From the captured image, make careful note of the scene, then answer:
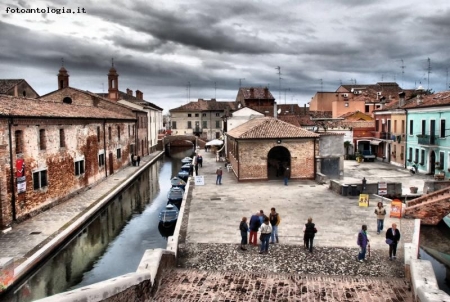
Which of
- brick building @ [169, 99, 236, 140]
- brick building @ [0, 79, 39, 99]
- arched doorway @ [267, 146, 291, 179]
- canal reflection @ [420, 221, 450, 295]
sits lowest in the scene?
canal reflection @ [420, 221, 450, 295]

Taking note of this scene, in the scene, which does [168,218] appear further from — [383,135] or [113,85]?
[113,85]

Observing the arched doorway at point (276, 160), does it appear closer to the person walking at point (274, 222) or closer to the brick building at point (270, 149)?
the brick building at point (270, 149)

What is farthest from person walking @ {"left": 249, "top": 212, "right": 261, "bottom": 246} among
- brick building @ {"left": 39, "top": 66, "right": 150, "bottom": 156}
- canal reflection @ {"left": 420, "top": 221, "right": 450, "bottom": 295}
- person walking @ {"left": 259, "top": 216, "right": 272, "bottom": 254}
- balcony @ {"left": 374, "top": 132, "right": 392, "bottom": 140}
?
balcony @ {"left": 374, "top": 132, "right": 392, "bottom": 140}

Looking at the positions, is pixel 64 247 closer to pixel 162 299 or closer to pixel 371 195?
pixel 162 299

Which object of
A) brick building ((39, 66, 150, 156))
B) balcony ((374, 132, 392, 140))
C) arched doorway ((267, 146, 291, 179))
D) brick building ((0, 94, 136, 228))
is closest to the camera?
brick building ((0, 94, 136, 228))

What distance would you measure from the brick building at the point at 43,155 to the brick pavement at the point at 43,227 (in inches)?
21.4

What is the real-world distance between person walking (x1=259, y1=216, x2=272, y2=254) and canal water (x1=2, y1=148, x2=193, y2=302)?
5.40 metres

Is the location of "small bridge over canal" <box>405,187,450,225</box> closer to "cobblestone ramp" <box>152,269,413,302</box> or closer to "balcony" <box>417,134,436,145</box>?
"cobblestone ramp" <box>152,269,413,302</box>

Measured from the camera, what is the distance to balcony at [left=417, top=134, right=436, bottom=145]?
106 feet

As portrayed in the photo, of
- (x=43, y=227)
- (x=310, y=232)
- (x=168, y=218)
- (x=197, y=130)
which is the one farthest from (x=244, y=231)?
(x=197, y=130)

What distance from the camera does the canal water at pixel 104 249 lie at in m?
14.5

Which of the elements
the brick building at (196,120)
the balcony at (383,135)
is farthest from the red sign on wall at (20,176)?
the brick building at (196,120)

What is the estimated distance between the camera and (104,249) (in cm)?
1872

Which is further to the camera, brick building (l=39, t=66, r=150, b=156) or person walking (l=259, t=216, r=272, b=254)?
brick building (l=39, t=66, r=150, b=156)
